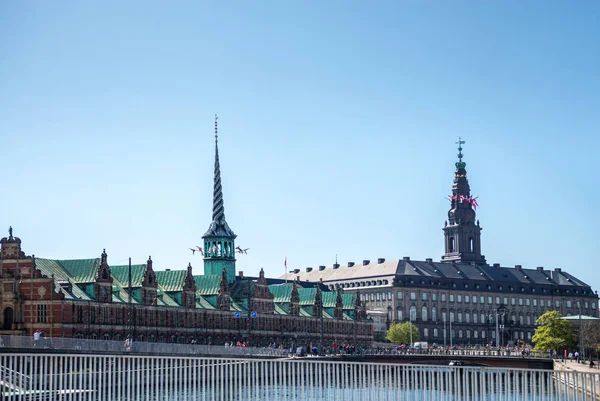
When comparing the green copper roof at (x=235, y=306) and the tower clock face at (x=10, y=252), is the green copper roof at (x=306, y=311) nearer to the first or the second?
the green copper roof at (x=235, y=306)

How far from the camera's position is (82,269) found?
454 ft

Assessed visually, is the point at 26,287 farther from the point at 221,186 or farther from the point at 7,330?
the point at 221,186

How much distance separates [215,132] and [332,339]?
4168 centimetres

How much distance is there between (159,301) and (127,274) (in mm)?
5917

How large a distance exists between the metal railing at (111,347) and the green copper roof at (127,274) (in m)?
22.6

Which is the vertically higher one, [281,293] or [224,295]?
[281,293]

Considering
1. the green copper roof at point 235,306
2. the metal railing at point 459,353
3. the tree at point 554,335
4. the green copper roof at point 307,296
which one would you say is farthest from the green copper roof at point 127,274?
the tree at point 554,335

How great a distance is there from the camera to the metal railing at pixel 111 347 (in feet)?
318

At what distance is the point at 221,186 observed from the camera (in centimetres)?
18700

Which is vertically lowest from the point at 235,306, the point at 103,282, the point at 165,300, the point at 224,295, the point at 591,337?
the point at 591,337

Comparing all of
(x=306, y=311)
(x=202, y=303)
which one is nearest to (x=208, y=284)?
(x=202, y=303)

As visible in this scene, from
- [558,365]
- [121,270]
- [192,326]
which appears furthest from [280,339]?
[558,365]

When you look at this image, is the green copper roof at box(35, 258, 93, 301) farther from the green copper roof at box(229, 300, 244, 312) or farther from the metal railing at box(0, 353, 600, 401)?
the metal railing at box(0, 353, 600, 401)

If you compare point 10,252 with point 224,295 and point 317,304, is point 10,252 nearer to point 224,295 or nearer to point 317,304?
point 224,295
